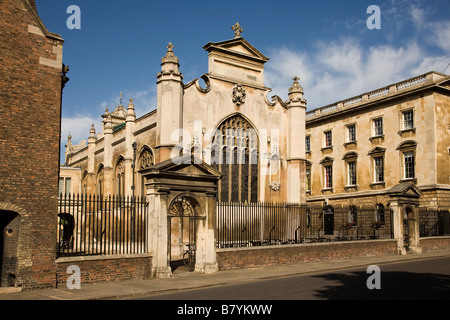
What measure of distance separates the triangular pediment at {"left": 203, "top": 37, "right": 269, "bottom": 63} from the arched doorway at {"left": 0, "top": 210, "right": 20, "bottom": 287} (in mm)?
16422

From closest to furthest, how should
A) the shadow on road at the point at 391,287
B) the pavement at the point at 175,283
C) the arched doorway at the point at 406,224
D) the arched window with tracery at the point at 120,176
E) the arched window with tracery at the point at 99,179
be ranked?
1. the shadow on road at the point at 391,287
2. the pavement at the point at 175,283
3. the arched doorway at the point at 406,224
4. the arched window with tracery at the point at 120,176
5. the arched window with tracery at the point at 99,179

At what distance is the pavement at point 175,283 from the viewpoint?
11907 millimetres

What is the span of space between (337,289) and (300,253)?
7739 millimetres

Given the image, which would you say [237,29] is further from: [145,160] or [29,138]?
[29,138]

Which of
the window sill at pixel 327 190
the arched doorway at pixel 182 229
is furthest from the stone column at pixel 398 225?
the window sill at pixel 327 190

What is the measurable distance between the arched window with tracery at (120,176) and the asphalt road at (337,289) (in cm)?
1895

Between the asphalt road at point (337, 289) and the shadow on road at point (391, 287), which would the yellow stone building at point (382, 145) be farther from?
the asphalt road at point (337, 289)

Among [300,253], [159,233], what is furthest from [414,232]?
[159,233]

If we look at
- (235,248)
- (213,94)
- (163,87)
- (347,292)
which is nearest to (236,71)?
(213,94)

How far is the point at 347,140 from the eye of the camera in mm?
42188

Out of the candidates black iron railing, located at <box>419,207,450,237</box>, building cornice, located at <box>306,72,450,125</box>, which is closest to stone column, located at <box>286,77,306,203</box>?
black iron railing, located at <box>419,207,450,237</box>

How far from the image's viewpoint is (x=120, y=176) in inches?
1276
